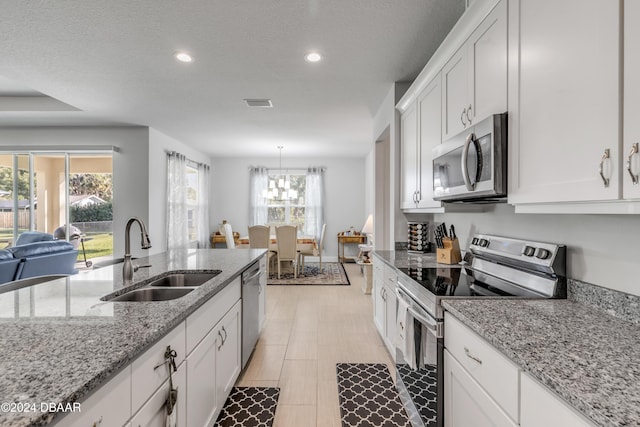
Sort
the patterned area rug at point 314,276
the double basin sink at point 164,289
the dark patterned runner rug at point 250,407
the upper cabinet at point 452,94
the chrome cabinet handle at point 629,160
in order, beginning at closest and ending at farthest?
the chrome cabinet handle at point 629,160, the upper cabinet at point 452,94, the double basin sink at point 164,289, the dark patterned runner rug at point 250,407, the patterned area rug at point 314,276

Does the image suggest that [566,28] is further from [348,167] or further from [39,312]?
[348,167]

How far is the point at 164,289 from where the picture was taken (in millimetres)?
1780

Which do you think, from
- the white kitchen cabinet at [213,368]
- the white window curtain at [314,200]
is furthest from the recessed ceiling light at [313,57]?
the white window curtain at [314,200]

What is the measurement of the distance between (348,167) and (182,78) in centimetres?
500

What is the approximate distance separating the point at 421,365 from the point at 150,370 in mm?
1233

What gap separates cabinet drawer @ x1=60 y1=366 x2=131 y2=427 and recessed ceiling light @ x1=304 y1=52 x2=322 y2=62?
2.51 m

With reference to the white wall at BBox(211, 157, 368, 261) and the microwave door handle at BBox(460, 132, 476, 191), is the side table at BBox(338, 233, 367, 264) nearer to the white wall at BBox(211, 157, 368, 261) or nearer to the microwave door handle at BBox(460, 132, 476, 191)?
the white wall at BBox(211, 157, 368, 261)

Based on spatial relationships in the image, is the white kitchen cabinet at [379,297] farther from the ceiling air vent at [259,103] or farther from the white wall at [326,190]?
the white wall at [326,190]

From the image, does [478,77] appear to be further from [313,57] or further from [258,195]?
[258,195]

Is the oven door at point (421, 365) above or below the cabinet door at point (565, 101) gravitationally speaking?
below

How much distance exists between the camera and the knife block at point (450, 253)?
2.30 meters

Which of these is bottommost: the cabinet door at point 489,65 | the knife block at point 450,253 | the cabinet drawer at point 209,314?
the cabinet drawer at point 209,314

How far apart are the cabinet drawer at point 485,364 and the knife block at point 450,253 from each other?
102 centimetres

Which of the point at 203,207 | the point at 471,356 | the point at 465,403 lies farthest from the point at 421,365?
the point at 203,207
